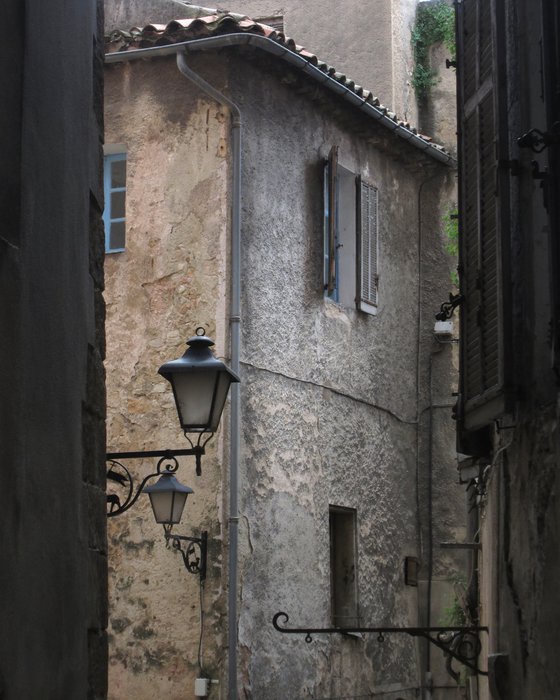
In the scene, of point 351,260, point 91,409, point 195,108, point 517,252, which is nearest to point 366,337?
point 351,260

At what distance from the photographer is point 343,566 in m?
12.8

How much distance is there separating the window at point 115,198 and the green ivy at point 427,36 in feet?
15.2

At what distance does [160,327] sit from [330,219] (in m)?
2.22

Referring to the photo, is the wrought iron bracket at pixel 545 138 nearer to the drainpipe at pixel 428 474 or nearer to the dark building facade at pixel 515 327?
the dark building facade at pixel 515 327

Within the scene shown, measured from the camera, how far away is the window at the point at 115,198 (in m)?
12.1

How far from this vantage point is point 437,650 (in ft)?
44.8

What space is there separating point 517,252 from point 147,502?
544cm

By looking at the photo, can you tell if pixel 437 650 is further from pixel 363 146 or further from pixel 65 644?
pixel 65 644

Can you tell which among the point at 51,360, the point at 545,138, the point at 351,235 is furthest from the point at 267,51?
the point at 51,360

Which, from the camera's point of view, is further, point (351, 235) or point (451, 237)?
point (451, 237)

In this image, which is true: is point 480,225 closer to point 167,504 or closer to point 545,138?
point 545,138

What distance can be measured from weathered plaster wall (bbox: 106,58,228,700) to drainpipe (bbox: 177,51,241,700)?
9 cm

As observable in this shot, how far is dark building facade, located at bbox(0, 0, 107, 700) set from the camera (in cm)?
401

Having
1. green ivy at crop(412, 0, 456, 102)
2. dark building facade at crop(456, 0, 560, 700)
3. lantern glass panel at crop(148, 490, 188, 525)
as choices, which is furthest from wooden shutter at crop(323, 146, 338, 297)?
dark building facade at crop(456, 0, 560, 700)
